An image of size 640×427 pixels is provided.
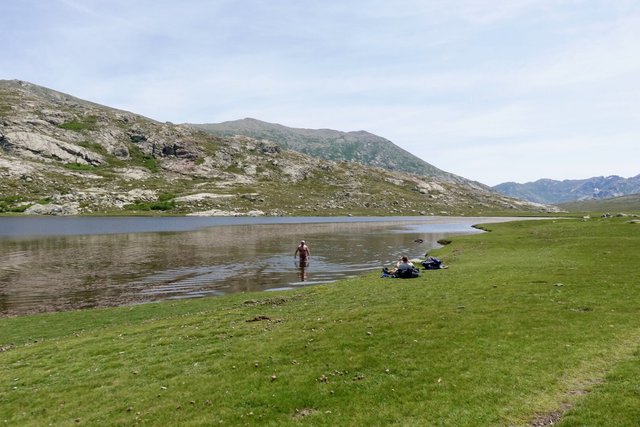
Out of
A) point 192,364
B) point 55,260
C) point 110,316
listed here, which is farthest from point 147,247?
point 192,364

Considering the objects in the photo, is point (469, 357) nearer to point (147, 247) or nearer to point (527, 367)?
point (527, 367)

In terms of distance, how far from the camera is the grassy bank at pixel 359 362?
1528cm

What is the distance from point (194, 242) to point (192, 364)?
94134 mm

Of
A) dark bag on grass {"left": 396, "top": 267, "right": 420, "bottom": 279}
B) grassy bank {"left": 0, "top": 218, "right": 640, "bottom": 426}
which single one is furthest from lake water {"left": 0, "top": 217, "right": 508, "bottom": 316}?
grassy bank {"left": 0, "top": 218, "right": 640, "bottom": 426}

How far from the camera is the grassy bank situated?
15.3 m

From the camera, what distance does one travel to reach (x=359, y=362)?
19625 mm

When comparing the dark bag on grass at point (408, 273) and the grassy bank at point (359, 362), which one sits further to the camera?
the dark bag on grass at point (408, 273)

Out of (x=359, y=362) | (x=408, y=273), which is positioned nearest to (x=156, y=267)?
(x=408, y=273)

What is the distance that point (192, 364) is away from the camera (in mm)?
21844

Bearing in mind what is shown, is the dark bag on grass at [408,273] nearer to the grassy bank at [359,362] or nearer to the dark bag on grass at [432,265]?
the dark bag on grass at [432,265]

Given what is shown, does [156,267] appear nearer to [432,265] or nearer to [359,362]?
[432,265]

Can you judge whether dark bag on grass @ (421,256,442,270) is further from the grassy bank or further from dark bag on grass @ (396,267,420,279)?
the grassy bank

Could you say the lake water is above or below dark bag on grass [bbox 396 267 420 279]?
below

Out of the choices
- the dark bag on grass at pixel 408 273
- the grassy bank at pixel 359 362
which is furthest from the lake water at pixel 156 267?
the grassy bank at pixel 359 362
